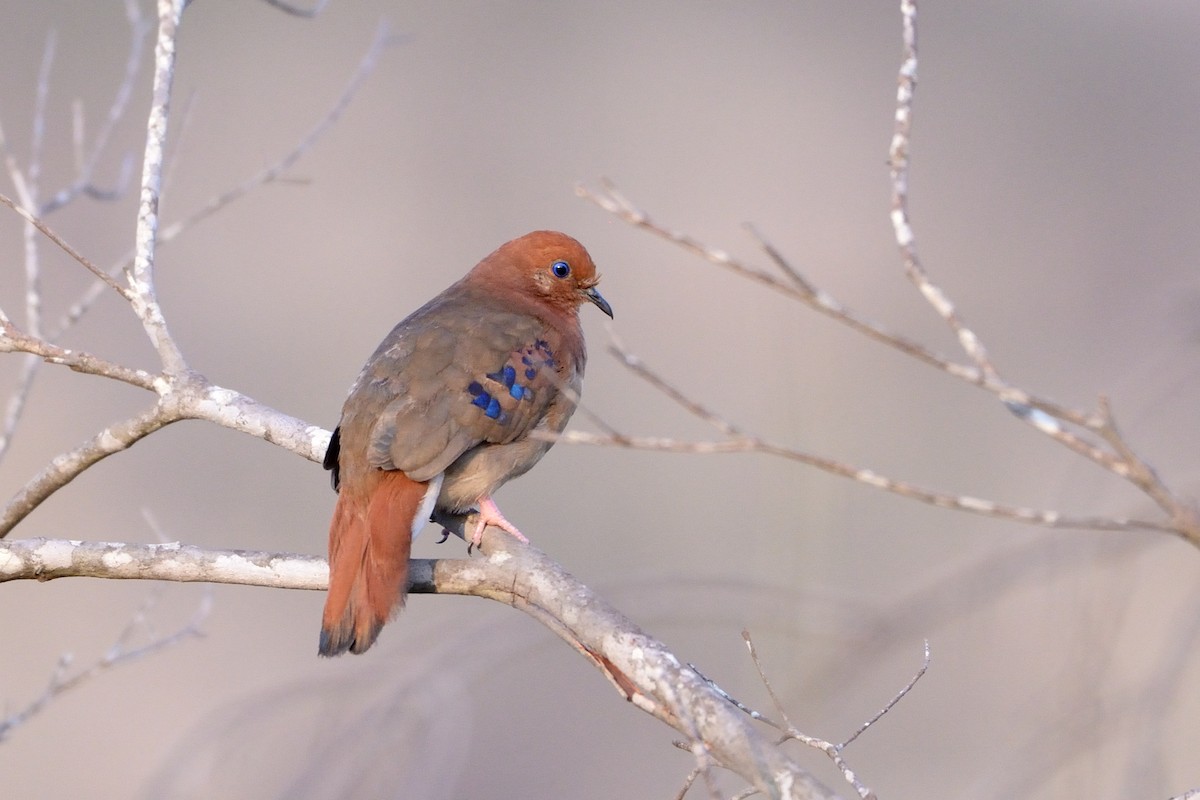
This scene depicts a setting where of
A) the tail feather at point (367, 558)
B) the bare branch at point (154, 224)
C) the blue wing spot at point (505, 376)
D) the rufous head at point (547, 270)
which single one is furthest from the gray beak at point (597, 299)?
the bare branch at point (154, 224)

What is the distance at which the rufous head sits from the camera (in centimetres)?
434

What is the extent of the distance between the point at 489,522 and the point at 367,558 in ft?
1.67

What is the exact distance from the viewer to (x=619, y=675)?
2.29 meters

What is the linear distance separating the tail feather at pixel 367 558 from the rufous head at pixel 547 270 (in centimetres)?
130

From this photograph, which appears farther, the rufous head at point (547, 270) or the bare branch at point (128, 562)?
the rufous head at point (547, 270)

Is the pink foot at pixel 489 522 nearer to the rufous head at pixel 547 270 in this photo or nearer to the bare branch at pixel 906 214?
the rufous head at pixel 547 270

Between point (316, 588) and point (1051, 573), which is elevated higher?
point (1051, 573)

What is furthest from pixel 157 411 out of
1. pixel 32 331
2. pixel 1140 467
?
pixel 1140 467

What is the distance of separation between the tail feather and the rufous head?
1.30 meters

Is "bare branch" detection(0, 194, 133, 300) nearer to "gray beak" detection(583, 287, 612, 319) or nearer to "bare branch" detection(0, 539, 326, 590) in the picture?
"bare branch" detection(0, 539, 326, 590)

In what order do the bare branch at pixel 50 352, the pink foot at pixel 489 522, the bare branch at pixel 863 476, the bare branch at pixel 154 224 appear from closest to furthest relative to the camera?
the bare branch at pixel 863 476
the bare branch at pixel 50 352
the bare branch at pixel 154 224
the pink foot at pixel 489 522

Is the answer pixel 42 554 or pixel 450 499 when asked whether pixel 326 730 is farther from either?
pixel 450 499

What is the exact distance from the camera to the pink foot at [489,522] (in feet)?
10.8

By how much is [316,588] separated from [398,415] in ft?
2.04
